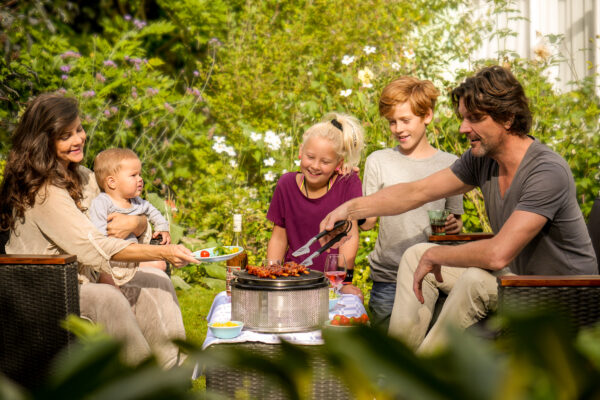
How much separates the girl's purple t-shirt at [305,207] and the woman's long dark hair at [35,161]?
1214 mm

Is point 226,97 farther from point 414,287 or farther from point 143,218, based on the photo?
point 414,287

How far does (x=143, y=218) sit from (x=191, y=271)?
2147mm

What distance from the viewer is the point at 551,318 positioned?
22cm

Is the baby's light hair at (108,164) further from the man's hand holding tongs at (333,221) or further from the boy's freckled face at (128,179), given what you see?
the man's hand holding tongs at (333,221)

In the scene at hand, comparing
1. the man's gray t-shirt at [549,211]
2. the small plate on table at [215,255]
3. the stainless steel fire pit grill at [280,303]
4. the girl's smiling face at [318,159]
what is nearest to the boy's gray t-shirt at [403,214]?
the girl's smiling face at [318,159]

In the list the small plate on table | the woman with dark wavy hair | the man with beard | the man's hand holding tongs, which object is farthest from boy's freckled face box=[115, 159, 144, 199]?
the man with beard

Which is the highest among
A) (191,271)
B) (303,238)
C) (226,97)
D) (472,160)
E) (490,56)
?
(490,56)

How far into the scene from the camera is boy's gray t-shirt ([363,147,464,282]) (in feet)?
12.8

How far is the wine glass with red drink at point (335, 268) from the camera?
331 centimetres

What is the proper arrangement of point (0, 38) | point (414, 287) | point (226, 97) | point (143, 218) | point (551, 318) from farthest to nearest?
point (226, 97)
point (0, 38)
point (143, 218)
point (414, 287)
point (551, 318)

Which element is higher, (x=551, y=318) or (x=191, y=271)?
(x=551, y=318)

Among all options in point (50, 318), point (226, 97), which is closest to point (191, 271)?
point (226, 97)

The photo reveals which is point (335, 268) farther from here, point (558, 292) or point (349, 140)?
point (558, 292)

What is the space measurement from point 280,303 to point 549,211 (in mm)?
1147
